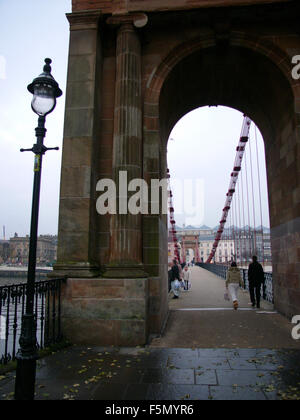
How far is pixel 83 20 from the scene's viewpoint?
7484mm

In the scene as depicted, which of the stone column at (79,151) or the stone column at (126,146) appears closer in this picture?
the stone column at (126,146)

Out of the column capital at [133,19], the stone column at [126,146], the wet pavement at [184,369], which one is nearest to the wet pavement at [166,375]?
the wet pavement at [184,369]

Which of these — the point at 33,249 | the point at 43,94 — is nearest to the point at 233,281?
the point at 33,249

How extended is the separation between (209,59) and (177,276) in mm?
8783

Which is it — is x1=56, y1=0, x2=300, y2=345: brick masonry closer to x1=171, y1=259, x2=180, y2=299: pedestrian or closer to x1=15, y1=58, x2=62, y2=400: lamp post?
x1=15, y1=58, x2=62, y2=400: lamp post

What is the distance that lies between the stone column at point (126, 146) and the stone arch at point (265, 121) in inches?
16.1

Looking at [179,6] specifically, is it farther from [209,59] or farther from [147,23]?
[209,59]

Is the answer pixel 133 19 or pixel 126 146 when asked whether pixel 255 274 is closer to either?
pixel 126 146

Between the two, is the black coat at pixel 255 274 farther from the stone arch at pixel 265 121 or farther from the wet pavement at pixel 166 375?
the wet pavement at pixel 166 375

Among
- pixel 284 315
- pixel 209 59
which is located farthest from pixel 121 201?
pixel 284 315

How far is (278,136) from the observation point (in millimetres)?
8820

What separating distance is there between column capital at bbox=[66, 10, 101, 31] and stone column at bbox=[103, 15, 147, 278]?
1.22ft

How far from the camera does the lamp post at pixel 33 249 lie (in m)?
3.36
